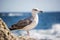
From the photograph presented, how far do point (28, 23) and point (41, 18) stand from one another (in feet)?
0.59

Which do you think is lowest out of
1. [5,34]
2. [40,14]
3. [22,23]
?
[5,34]

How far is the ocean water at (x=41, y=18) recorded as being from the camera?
2.01 metres

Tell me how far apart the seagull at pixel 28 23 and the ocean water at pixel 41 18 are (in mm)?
41

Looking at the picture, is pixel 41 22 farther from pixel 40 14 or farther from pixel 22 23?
pixel 22 23

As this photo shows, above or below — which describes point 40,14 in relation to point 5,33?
above

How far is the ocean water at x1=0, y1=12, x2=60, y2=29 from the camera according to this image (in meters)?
2.01

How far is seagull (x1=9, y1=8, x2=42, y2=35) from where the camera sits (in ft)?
Result: 6.57

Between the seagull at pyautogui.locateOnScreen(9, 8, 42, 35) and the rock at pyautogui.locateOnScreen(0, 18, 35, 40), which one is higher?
the seagull at pyautogui.locateOnScreen(9, 8, 42, 35)

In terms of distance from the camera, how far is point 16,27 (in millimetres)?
2014

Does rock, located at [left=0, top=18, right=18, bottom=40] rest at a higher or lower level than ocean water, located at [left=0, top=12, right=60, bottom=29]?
lower

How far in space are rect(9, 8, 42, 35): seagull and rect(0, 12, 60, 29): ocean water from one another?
41 mm

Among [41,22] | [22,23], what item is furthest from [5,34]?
[41,22]

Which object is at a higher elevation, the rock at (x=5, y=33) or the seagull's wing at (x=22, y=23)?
the seagull's wing at (x=22, y=23)

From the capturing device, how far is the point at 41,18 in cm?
201
